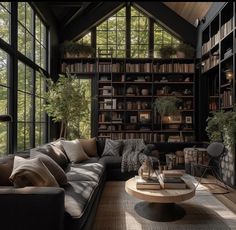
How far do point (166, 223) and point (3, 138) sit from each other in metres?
2.75

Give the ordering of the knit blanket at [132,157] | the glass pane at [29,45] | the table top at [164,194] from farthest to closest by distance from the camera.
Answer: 1. the glass pane at [29,45]
2. the knit blanket at [132,157]
3. the table top at [164,194]

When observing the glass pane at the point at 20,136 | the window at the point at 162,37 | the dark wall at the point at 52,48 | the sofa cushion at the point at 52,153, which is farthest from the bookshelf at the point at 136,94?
the sofa cushion at the point at 52,153

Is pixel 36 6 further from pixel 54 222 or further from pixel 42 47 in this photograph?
pixel 54 222

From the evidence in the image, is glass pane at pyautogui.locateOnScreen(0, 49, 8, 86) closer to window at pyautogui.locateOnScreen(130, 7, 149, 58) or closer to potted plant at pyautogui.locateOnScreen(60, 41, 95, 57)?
potted plant at pyautogui.locateOnScreen(60, 41, 95, 57)

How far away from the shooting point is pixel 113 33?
8016 millimetres

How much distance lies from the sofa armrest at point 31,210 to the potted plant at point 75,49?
5.97 metres

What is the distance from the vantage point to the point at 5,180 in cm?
266

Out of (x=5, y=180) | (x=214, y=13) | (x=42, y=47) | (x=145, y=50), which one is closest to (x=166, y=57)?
(x=145, y=50)

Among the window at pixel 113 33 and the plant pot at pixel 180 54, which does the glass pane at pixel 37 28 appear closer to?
the window at pixel 113 33

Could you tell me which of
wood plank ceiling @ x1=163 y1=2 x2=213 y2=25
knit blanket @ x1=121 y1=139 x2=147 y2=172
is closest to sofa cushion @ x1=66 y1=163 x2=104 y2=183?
knit blanket @ x1=121 y1=139 x2=147 y2=172

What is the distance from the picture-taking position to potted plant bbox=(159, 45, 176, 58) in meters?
7.55

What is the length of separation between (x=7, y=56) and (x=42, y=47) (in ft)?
7.22

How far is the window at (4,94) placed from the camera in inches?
164

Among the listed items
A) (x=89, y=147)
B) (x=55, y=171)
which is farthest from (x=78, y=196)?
(x=89, y=147)
